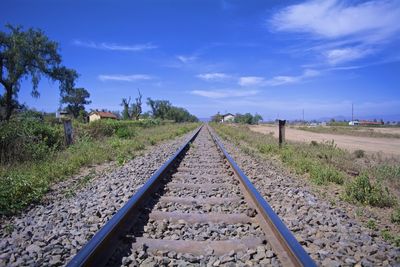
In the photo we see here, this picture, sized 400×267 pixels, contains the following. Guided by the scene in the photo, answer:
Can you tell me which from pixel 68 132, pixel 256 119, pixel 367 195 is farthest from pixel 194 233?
pixel 256 119

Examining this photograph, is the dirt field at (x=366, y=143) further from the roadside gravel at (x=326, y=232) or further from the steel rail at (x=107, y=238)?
the steel rail at (x=107, y=238)

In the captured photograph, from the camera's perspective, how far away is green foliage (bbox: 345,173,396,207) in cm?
492

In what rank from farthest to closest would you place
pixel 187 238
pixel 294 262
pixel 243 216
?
pixel 243 216 < pixel 187 238 < pixel 294 262

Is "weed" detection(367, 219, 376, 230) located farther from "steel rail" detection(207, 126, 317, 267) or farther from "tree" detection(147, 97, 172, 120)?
"tree" detection(147, 97, 172, 120)

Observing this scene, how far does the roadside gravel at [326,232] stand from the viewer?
299 cm

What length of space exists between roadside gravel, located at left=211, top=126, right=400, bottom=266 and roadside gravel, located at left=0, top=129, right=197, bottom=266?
2324 millimetres

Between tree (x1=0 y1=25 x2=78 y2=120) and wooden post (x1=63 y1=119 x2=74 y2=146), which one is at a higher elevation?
tree (x1=0 y1=25 x2=78 y2=120)

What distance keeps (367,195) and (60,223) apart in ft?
14.7

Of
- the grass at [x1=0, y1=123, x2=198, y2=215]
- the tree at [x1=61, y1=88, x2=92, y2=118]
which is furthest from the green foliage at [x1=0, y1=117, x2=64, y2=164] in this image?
the tree at [x1=61, y1=88, x2=92, y2=118]

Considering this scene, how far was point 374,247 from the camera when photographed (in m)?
3.21

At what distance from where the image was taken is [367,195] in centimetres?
506

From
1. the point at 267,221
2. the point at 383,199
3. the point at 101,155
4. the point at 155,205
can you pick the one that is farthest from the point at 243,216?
the point at 101,155

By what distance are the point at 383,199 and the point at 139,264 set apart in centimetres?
393

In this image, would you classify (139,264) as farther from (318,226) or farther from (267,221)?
(318,226)
